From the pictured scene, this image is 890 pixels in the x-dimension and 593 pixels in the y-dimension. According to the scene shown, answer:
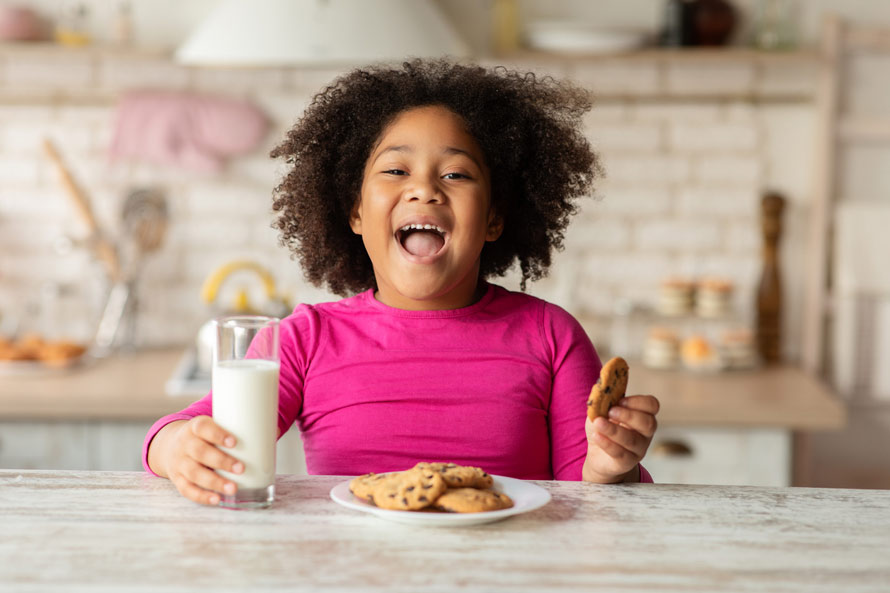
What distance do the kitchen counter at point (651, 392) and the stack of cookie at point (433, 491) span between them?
1.54m

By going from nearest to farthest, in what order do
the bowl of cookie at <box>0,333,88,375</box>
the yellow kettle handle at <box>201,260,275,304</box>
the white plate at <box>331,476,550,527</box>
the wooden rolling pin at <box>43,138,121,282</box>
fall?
the white plate at <box>331,476,550,527</box>
the bowl of cookie at <box>0,333,88,375</box>
the yellow kettle handle at <box>201,260,275,304</box>
the wooden rolling pin at <box>43,138,121,282</box>

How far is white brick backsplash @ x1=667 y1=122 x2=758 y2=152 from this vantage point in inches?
116

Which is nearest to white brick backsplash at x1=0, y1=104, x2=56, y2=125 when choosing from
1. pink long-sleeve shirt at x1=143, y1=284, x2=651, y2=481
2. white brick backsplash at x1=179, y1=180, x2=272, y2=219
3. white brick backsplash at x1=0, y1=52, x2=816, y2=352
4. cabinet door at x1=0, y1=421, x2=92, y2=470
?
white brick backsplash at x1=0, y1=52, x2=816, y2=352

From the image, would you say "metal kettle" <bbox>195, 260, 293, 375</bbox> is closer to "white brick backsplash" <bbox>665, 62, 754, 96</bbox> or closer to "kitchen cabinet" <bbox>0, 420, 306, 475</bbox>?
"kitchen cabinet" <bbox>0, 420, 306, 475</bbox>

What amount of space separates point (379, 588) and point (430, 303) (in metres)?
0.72

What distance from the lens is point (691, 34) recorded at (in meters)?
2.83

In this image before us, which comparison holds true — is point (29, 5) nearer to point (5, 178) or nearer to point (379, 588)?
point (5, 178)

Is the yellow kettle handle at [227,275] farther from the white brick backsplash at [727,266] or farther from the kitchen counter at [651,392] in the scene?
the white brick backsplash at [727,266]

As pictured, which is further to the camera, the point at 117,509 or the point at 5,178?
the point at 5,178

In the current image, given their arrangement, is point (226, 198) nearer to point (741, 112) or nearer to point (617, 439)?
point (741, 112)

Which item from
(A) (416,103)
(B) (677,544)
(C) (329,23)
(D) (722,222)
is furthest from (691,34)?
(B) (677,544)

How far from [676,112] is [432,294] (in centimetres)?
185

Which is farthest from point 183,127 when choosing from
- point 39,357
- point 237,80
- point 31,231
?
point 39,357

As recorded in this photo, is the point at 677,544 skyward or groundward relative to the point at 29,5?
groundward
